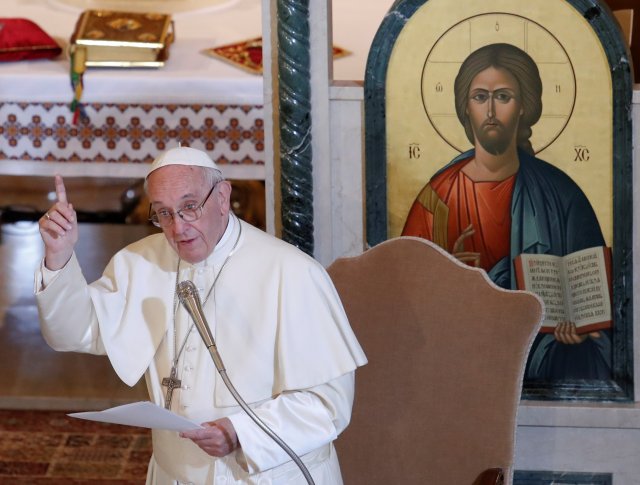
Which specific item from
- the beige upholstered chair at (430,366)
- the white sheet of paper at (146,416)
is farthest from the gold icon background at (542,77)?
the white sheet of paper at (146,416)

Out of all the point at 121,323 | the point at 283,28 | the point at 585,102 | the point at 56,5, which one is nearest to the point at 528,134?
the point at 585,102

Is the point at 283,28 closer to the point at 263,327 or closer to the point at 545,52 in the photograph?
the point at 545,52

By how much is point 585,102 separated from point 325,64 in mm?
875

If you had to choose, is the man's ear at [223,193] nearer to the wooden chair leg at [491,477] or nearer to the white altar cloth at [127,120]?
the wooden chair leg at [491,477]

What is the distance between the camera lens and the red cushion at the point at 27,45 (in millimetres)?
7137

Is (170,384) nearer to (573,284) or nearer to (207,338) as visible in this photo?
(207,338)

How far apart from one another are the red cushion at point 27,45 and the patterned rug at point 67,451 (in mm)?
1844

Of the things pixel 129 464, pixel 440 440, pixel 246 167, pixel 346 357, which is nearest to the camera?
pixel 346 357

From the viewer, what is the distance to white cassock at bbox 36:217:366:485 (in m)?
3.70

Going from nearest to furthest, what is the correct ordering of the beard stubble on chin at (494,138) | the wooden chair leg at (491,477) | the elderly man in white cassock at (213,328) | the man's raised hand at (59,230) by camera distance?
1. the man's raised hand at (59,230)
2. the elderly man in white cassock at (213,328)
3. the wooden chair leg at (491,477)
4. the beard stubble on chin at (494,138)

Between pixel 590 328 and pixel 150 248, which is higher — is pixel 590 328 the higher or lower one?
the lower one

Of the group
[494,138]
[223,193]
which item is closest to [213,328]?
[223,193]

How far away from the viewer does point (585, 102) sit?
15.0 ft

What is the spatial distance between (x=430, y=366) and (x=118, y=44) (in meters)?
3.38
